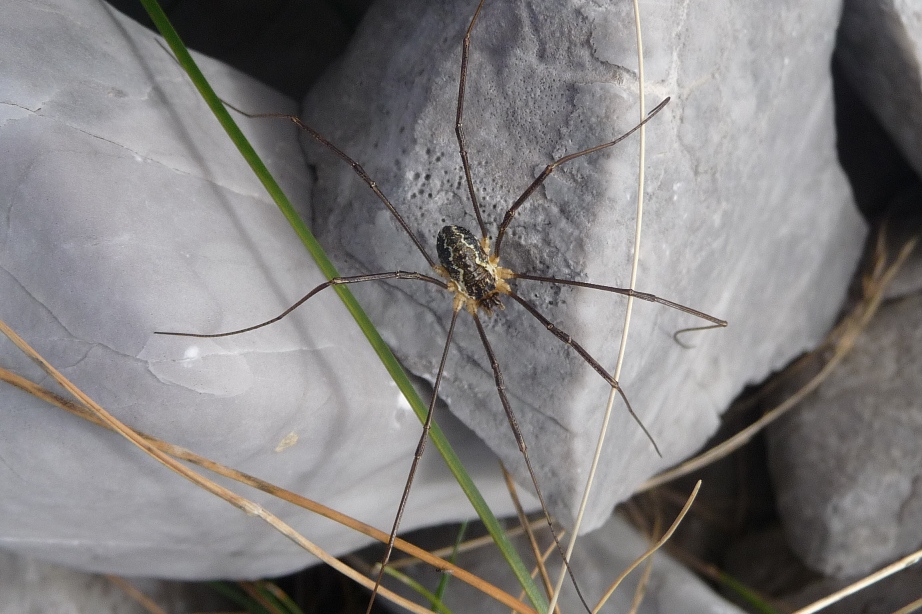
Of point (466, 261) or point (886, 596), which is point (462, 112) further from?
point (886, 596)

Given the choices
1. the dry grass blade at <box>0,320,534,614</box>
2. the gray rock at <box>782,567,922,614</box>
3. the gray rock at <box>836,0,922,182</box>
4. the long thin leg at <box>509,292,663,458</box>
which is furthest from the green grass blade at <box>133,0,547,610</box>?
the gray rock at <box>836,0,922,182</box>

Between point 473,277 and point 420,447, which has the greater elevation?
point 473,277

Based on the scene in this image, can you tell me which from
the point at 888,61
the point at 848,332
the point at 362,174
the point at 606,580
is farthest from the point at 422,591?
the point at 888,61

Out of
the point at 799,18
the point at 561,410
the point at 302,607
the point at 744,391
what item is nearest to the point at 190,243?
the point at 561,410

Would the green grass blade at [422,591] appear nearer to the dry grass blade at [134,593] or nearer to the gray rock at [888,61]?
the dry grass blade at [134,593]

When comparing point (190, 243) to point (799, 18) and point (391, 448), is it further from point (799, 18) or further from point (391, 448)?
point (799, 18)
